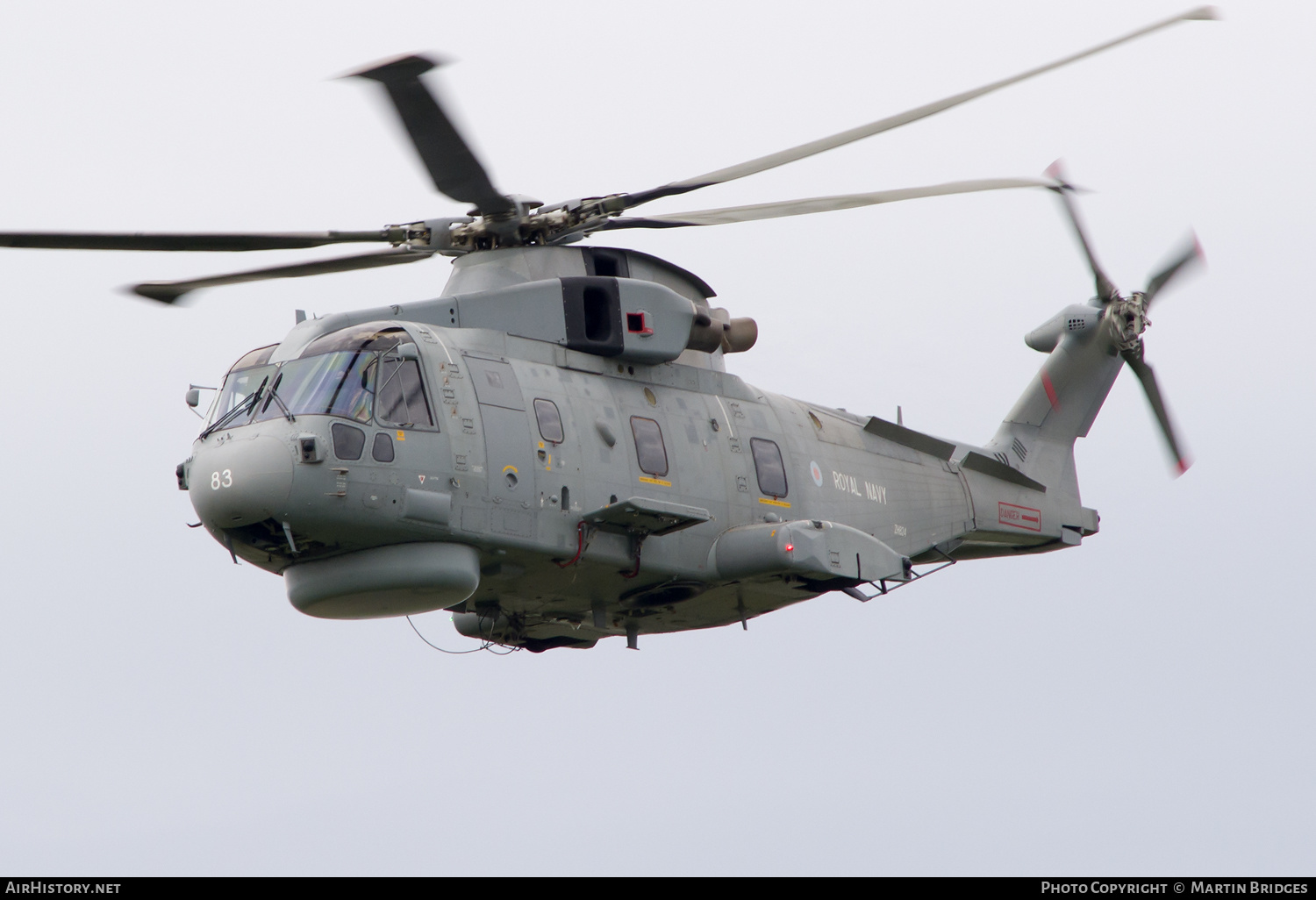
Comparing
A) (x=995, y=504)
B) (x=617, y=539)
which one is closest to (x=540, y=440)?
(x=617, y=539)

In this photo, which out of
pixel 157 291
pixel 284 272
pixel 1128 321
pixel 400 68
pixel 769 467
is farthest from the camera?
pixel 1128 321

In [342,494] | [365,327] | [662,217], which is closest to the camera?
[342,494]

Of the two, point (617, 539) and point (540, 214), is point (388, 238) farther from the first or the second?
point (617, 539)

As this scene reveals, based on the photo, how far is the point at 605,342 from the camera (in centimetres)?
2150

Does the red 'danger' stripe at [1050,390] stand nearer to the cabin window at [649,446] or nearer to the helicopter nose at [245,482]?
the cabin window at [649,446]

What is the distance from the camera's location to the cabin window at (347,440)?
18.8 m

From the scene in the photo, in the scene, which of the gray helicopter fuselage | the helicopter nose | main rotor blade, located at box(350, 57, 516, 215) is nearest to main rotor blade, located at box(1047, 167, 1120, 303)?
the gray helicopter fuselage

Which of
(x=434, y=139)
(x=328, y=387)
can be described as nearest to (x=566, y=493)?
(x=328, y=387)

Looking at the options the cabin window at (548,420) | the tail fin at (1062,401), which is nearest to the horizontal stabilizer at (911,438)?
the tail fin at (1062,401)

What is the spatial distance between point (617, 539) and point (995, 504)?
7.58 meters

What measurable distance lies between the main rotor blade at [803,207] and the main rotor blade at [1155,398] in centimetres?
740

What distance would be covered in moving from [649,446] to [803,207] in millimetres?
3312

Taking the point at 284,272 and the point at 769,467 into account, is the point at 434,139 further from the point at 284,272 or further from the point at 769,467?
the point at 769,467

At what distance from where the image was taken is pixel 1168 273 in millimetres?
26969
